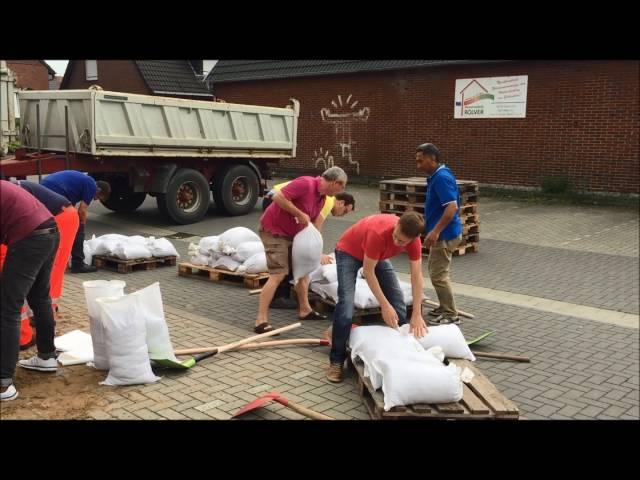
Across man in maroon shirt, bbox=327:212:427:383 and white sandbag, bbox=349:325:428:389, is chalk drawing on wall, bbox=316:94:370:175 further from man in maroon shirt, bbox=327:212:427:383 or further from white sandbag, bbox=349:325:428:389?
white sandbag, bbox=349:325:428:389

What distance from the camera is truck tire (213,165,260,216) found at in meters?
13.3

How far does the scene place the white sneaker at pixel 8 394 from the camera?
4.13 m

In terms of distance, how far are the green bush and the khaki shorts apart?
459 inches

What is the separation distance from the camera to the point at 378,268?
515 centimetres

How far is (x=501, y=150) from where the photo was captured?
1716cm

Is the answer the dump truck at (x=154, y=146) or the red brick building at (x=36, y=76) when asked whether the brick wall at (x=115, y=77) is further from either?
the dump truck at (x=154, y=146)

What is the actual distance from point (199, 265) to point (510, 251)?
4.95 meters

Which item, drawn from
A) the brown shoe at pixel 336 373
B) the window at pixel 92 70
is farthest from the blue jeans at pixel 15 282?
the window at pixel 92 70

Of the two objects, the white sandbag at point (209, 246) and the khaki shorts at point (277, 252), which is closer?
the khaki shorts at point (277, 252)

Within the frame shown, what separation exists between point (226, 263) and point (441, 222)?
3031 mm

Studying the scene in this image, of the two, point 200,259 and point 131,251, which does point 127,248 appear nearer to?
point 131,251

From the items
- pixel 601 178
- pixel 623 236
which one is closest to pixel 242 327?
pixel 623 236

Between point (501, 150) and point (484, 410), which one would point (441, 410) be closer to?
point (484, 410)

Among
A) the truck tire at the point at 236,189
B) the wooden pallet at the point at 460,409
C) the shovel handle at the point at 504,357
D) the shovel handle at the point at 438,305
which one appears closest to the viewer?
the wooden pallet at the point at 460,409
